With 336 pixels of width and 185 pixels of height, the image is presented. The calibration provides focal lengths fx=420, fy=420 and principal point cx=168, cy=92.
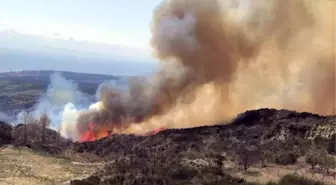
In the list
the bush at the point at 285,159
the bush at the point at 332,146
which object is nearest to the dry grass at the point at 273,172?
the bush at the point at 285,159

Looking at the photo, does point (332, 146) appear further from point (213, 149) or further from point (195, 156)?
point (195, 156)

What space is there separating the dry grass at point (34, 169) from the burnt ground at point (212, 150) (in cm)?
294

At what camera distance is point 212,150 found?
149 feet

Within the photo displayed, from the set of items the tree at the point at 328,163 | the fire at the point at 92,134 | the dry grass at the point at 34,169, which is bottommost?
the dry grass at the point at 34,169

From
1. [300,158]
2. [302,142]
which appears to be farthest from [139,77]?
[300,158]

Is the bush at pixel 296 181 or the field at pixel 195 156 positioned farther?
the field at pixel 195 156

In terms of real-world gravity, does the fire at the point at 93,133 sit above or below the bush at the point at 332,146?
above

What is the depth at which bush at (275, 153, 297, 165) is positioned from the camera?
1390 inches

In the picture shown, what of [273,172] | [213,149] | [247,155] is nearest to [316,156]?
[247,155]

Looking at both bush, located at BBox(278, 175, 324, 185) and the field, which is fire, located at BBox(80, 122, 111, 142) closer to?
the field

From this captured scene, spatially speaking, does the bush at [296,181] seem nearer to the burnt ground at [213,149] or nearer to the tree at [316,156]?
the burnt ground at [213,149]

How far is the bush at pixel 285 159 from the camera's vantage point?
35.3m

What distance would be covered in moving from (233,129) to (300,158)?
63.8 ft

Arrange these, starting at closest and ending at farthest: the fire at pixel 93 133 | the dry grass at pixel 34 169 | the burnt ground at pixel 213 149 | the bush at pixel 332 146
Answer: the burnt ground at pixel 213 149, the dry grass at pixel 34 169, the bush at pixel 332 146, the fire at pixel 93 133
